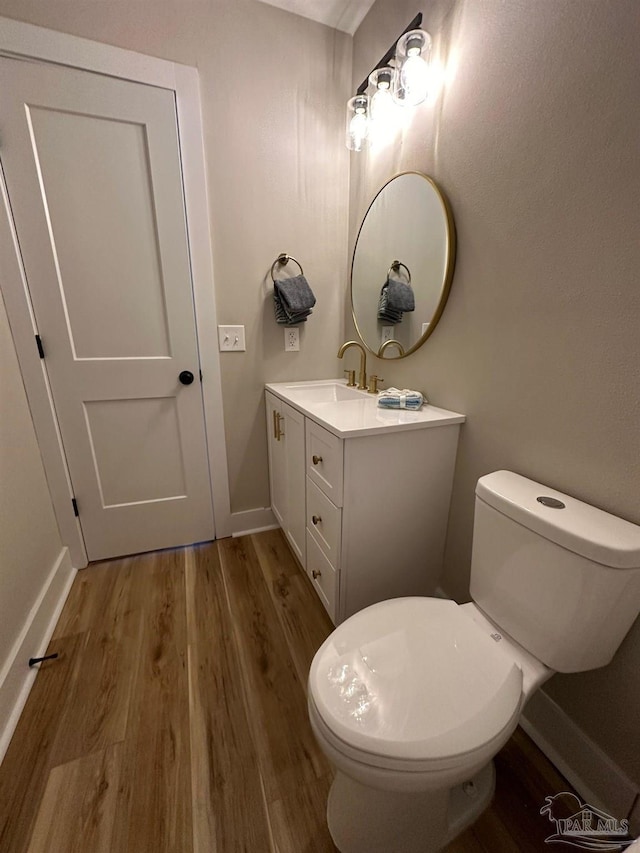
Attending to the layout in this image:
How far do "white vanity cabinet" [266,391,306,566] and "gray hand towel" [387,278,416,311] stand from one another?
63 centimetres

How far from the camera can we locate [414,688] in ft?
2.29

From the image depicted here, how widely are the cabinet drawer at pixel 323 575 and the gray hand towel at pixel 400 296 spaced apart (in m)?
1.04

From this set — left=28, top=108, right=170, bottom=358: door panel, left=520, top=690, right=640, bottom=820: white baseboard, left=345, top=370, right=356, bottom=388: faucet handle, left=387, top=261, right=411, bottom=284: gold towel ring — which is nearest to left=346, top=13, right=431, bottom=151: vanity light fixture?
left=387, top=261, right=411, bottom=284: gold towel ring

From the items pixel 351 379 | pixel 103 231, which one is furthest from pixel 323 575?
pixel 103 231

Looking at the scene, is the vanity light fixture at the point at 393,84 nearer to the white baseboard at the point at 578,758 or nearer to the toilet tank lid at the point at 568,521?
the toilet tank lid at the point at 568,521

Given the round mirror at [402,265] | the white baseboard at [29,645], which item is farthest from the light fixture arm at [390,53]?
the white baseboard at [29,645]

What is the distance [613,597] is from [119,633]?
5.33 feet

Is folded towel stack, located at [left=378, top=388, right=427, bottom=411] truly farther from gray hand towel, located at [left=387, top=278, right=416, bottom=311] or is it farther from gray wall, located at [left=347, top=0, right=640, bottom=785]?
gray hand towel, located at [left=387, top=278, right=416, bottom=311]

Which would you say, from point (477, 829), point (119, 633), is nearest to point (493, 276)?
point (477, 829)

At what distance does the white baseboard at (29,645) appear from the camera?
1021mm

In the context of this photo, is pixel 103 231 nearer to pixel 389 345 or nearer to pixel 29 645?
pixel 389 345

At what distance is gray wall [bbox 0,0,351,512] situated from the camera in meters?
1.30

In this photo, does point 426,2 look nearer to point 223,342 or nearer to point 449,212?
point 449,212

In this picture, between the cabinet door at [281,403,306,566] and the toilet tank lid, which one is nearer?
the toilet tank lid
